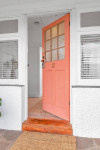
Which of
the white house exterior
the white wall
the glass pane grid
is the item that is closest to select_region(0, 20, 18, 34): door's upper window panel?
the white house exterior

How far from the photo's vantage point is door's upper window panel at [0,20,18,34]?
256 cm

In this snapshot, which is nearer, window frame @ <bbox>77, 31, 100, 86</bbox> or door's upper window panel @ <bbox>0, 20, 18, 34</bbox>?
window frame @ <bbox>77, 31, 100, 86</bbox>

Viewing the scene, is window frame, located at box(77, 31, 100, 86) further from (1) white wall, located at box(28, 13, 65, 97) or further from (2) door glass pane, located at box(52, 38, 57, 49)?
(1) white wall, located at box(28, 13, 65, 97)

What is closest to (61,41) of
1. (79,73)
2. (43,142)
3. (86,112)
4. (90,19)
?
(90,19)

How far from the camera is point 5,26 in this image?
2604 mm

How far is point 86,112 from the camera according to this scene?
7.03ft

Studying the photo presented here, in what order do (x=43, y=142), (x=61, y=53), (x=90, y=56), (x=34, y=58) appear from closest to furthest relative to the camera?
(x=43, y=142) → (x=90, y=56) → (x=61, y=53) → (x=34, y=58)

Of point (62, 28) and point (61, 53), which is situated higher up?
point (62, 28)

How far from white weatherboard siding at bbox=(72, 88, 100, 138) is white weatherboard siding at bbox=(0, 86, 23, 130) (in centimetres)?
102

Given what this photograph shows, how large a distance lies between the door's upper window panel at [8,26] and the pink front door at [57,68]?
2.75 feet

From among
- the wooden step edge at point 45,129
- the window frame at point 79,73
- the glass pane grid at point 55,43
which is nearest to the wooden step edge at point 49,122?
the wooden step edge at point 45,129

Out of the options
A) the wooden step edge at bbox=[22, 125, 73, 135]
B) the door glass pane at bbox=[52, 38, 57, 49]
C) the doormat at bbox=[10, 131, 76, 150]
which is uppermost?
the door glass pane at bbox=[52, 38, 57, 49]

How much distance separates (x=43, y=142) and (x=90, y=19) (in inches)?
86.3

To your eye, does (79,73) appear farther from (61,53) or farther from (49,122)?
(49,122)
